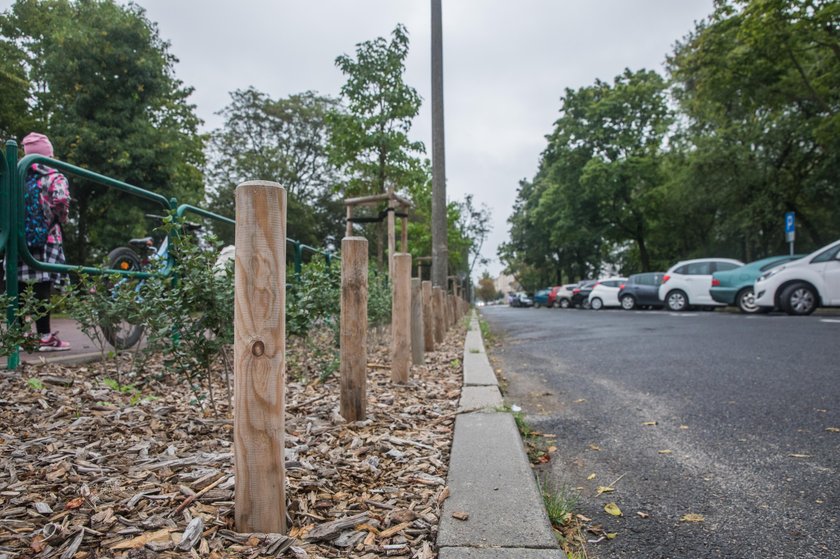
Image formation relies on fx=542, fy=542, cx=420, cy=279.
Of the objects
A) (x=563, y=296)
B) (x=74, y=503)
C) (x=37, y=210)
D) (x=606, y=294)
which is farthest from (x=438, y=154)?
(x=563, y=296)

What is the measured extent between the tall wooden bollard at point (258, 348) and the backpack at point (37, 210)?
10.3ft

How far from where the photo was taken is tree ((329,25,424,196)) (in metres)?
10.5

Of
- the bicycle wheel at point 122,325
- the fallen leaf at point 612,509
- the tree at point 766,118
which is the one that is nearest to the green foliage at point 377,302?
the bicycle wheel at point 122,325

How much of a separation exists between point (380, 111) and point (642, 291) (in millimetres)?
13438

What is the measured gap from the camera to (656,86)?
1219 inches

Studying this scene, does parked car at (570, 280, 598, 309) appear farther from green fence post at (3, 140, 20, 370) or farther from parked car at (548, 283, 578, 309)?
green fence post at (3, 140, 20, 370)

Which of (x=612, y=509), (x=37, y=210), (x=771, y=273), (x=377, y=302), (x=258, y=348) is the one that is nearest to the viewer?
(x=258, y=348)

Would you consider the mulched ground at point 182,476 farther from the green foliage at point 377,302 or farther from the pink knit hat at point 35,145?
the green foliage at point 377,302

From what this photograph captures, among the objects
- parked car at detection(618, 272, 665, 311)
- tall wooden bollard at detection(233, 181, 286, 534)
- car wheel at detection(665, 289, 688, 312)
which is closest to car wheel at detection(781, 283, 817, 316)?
car wheel at detection(665, 289, 688, 312)

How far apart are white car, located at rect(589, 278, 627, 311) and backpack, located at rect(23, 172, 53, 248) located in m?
22.0

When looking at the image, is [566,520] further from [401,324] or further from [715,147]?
[715,147]

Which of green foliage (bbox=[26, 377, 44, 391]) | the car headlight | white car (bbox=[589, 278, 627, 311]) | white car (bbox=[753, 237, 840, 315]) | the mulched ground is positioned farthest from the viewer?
white car (bbox=[589, 278, 627, 311])

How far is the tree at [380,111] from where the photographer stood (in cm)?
1054

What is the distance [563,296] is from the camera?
30.8 meters
